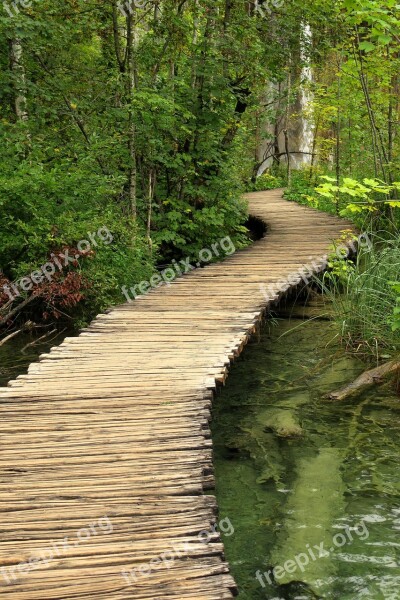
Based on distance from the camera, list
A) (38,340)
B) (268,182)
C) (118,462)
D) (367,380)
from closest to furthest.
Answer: (118,462) → (367,380) → (38,340) → (268,182)

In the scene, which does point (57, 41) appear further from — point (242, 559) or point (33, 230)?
point (242, 559)

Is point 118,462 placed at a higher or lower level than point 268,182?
lower

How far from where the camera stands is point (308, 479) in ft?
16.7

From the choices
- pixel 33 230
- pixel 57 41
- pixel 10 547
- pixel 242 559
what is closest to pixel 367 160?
pixel 57 41

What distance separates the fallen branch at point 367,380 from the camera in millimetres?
6629

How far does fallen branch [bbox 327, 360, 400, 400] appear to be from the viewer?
663 cm

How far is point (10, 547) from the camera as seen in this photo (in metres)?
3.10

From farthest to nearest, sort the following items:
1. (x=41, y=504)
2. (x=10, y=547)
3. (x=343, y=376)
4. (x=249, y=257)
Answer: (x=249, y=257)
(x=343, y=376)
(x=41, y=504)
(x=10, y=547)

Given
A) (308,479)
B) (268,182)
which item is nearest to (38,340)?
(308,479)

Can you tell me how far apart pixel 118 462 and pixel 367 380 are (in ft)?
11.9

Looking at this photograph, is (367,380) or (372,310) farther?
(372,310)

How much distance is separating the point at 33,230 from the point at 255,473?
4700 millimetres

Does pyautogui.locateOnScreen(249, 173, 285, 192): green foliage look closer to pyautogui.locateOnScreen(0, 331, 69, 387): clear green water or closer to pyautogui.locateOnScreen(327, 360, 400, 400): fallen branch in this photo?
pyautogui.locateOnScreen(0, 331, 69, 387): clear green water

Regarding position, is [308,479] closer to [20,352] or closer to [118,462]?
[118,462]
